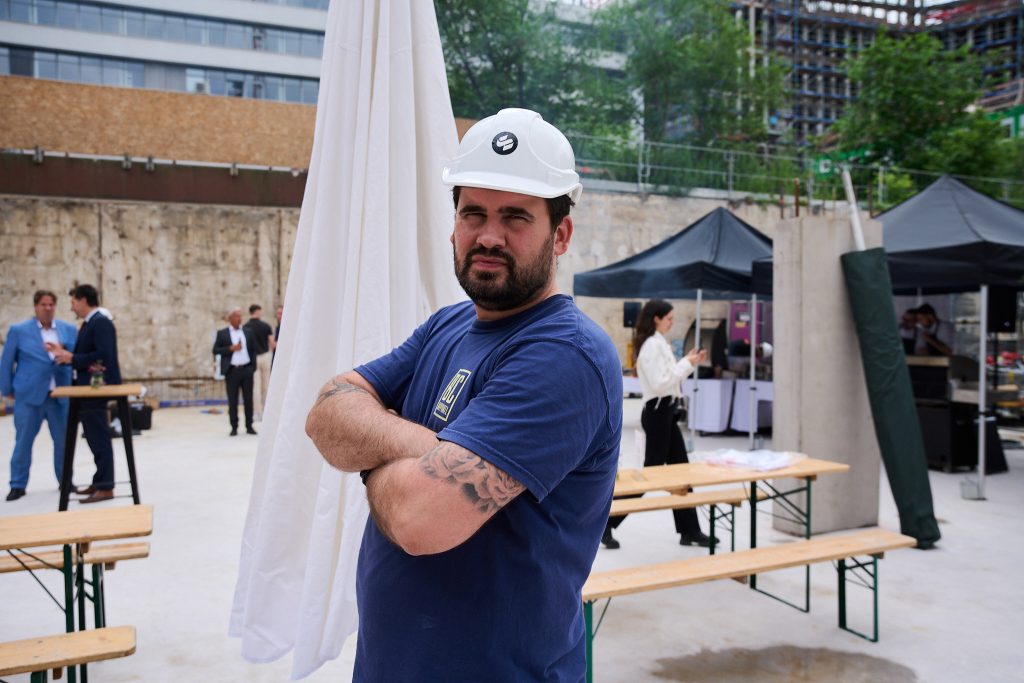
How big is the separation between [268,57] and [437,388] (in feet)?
168

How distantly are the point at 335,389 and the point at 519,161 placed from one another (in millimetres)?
696

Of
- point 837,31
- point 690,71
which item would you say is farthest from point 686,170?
point 837,31

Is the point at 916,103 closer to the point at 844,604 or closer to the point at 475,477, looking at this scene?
the point at 844,604

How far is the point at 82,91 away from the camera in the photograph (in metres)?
16.7

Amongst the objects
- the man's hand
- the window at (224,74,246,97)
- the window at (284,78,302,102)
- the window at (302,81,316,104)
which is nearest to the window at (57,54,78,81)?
the window at (224,74,246,97)

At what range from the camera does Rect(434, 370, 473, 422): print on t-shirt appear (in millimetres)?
1558

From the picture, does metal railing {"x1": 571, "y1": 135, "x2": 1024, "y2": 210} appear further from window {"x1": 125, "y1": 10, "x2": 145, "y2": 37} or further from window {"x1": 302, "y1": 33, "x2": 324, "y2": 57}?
window {"x1": 125, "y1": 10, "x2": 145, "y2": 37}

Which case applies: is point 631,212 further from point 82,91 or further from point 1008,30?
point 1008,30

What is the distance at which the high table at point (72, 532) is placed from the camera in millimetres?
3299

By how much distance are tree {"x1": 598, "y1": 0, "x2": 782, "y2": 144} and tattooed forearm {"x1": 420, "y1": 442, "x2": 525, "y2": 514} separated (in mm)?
32355

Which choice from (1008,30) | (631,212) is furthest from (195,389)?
(1008,30)

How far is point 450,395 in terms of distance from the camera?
158cm

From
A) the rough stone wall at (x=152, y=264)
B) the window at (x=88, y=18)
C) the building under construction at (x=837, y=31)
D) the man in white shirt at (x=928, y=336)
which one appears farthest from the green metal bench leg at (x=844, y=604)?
the building under construction at (x=837, y=31)

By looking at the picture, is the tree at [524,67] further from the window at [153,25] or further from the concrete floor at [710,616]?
the concrete floor at [710,616]
